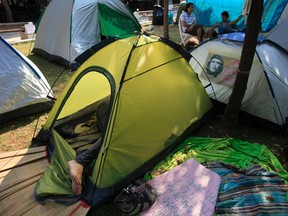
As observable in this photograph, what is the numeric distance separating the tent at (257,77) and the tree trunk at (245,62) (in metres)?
0.28

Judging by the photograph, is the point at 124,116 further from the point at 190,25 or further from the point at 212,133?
the point at 190,25

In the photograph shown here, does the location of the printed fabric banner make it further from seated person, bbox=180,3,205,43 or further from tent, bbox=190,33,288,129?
seated person, bbox=180,3,205,43

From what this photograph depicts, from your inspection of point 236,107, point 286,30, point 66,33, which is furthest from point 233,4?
point 236,107

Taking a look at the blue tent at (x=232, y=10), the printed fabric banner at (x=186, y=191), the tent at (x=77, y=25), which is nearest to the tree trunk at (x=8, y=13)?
the tent at (x=77, y=25)

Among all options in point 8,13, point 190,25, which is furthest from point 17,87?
point 8,13

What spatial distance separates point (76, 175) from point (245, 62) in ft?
7.94

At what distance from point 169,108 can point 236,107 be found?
1.04m

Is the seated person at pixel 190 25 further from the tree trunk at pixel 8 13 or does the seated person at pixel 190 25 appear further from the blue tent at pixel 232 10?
the tree trunk at pixel 8 13

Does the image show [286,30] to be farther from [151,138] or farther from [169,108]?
[151,138]

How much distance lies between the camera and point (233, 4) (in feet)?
29.8

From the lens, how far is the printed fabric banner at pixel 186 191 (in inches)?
100

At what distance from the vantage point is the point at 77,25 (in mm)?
6582

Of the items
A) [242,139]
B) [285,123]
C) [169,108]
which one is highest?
[169,108]

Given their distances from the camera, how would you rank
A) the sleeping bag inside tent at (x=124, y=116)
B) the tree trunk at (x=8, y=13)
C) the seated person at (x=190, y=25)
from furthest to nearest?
the tree trunk at (x=8, y=13)
the seated person at (x=190, y=25)
the sleeping bag inside tent at (x=124, y=116)
